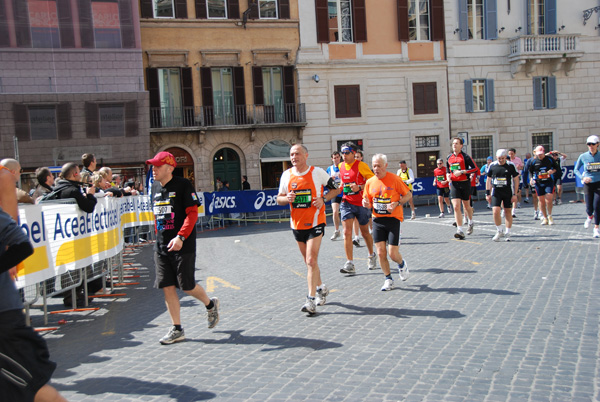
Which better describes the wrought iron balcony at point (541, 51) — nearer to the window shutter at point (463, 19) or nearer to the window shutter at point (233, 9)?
the window shutter at point (463, 19)

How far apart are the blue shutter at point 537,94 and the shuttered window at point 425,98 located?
5839mm

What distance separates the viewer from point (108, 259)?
30.5ft

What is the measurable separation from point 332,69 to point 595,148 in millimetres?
19586

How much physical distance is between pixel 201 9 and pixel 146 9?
2703 millimetres

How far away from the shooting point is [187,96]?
2856 centimetres

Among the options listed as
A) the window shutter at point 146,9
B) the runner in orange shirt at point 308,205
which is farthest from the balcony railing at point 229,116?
the runner in orange shirt at point 308,205

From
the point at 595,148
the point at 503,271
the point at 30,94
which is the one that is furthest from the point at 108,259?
the point at 30,94

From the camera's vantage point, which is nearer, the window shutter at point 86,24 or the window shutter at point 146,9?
the window shutter at point 86,24

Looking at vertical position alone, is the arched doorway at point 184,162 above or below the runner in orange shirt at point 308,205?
above

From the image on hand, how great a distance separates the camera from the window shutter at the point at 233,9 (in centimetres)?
2892

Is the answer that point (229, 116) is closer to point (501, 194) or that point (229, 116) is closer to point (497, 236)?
point (501, 194)

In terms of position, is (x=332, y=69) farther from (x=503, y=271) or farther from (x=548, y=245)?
(x=503, y=271)

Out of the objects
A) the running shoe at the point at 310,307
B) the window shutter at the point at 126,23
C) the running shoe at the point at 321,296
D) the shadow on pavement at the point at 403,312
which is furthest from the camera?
the window shutter at the point at 126,23

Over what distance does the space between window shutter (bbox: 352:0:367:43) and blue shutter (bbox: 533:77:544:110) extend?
10.2m
